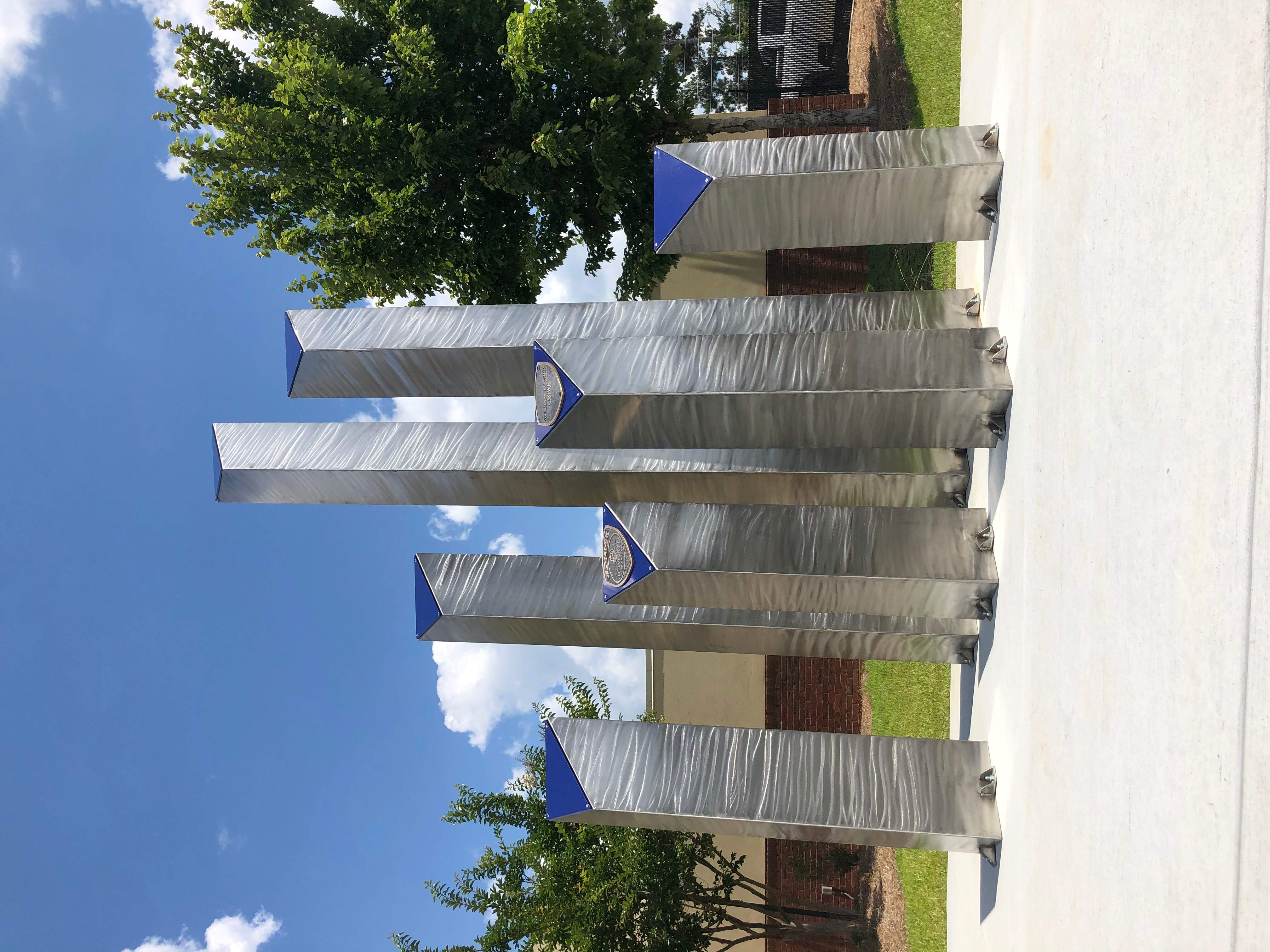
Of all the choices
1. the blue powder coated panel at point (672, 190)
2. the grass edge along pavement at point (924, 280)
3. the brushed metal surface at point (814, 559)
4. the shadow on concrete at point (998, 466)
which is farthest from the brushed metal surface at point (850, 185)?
the grass edge along pavement at point (924, 280)

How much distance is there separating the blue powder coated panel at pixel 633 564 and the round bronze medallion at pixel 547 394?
0.66m

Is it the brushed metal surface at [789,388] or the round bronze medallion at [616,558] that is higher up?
the brushed metal surface at [789,388]

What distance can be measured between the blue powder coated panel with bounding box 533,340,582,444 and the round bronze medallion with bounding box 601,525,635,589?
66 cm

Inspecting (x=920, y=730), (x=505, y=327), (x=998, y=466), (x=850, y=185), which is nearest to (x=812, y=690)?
(x=920, y=730)

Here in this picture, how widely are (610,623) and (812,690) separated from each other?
9704 mm

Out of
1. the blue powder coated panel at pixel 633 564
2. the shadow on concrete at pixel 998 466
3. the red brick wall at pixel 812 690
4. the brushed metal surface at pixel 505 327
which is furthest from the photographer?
the red brick wall at pixel 812 690

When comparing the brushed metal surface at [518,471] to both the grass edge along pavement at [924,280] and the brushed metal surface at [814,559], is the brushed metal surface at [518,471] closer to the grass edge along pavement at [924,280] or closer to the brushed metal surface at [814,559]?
the brushed metal surface at [814,559]

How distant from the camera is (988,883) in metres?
4.48

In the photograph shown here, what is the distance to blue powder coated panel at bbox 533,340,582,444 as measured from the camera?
14.1 feet

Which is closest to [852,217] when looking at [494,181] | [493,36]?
[494,181]

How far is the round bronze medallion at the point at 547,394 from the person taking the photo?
4.36m

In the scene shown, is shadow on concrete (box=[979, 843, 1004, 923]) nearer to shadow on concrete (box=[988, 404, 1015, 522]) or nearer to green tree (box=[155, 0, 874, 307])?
shadow on concrete (box=[988, 404, 1015, 522])

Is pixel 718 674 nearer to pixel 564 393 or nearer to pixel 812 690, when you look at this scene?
pixel 812 690

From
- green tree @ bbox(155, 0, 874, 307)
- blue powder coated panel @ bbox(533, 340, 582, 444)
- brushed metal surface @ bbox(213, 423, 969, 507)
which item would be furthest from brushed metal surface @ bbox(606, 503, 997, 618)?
green tree @ bbox(155, 0, 874, 307)
